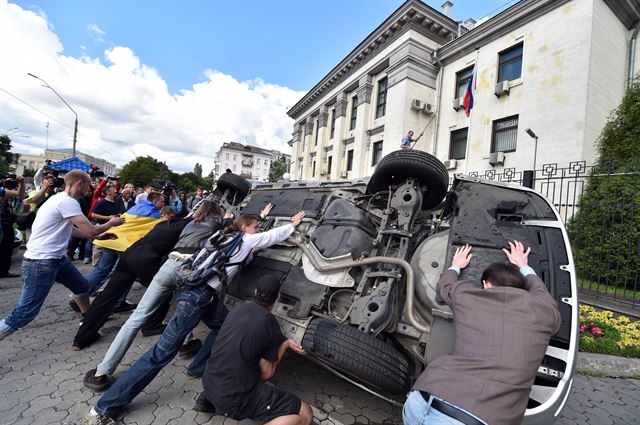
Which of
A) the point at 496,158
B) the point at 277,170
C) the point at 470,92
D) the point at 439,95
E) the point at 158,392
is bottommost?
the point at 158,392

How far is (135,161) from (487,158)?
153ft

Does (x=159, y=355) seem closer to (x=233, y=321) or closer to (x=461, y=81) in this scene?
(x=233, y=321)

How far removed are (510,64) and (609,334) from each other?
11.9 m

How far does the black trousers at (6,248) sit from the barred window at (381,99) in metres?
16.1

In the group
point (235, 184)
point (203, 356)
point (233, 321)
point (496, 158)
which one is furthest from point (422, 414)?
point (496, 158)

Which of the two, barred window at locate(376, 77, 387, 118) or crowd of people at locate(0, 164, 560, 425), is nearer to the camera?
crowd of people at locate(0, 164, 560, 425)

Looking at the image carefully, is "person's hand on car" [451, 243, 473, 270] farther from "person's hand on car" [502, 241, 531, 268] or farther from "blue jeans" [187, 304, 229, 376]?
"blue jeans" [187, 304, 229, 376]

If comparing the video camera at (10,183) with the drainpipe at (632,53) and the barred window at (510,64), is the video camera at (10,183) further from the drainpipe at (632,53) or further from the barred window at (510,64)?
the drainpipe at (632,53)

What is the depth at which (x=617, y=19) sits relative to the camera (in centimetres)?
1099

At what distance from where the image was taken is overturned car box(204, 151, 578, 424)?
207 centimetres

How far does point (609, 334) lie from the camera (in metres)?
4.33

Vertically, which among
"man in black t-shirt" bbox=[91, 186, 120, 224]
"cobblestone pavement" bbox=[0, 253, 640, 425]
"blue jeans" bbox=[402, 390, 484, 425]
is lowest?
"cobblestone pavement" bbox=[0, 253, 640, 425]

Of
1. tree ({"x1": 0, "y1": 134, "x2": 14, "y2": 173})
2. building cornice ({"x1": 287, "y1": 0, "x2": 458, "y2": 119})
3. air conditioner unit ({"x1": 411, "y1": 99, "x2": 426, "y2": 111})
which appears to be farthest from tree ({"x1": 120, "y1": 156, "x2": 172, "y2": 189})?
air conditioner unit ({"x1": 411, "y1": 99, "x2": 426, "y2": 111})

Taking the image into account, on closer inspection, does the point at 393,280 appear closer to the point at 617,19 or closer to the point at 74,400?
the point at 74,400
